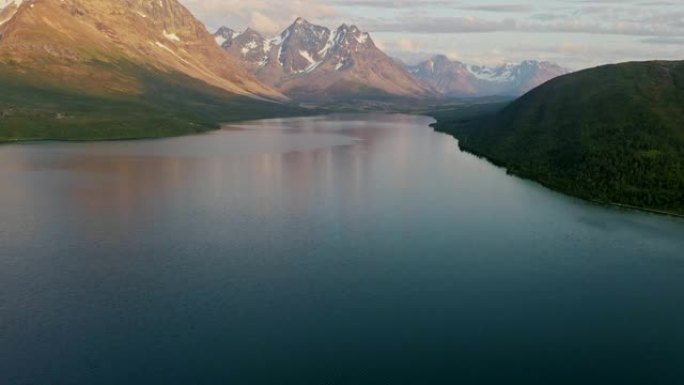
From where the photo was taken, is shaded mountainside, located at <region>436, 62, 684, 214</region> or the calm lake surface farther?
shaded mountainside, located at <region>436, 62, 684, 214</region>

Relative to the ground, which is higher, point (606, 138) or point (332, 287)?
point (606, 138)

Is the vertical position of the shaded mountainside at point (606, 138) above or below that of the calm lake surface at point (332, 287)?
above

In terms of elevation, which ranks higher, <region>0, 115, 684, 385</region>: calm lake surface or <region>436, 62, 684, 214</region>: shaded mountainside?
<region>436, 62, 684, 214</region>: shaded mountainside

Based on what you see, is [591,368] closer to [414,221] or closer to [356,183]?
[414,221]

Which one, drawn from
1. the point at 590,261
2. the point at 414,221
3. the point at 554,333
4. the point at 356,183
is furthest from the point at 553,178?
the point at 554,333

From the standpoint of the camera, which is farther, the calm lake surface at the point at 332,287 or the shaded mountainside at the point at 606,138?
the shaded mountainside at the point at 606,138
